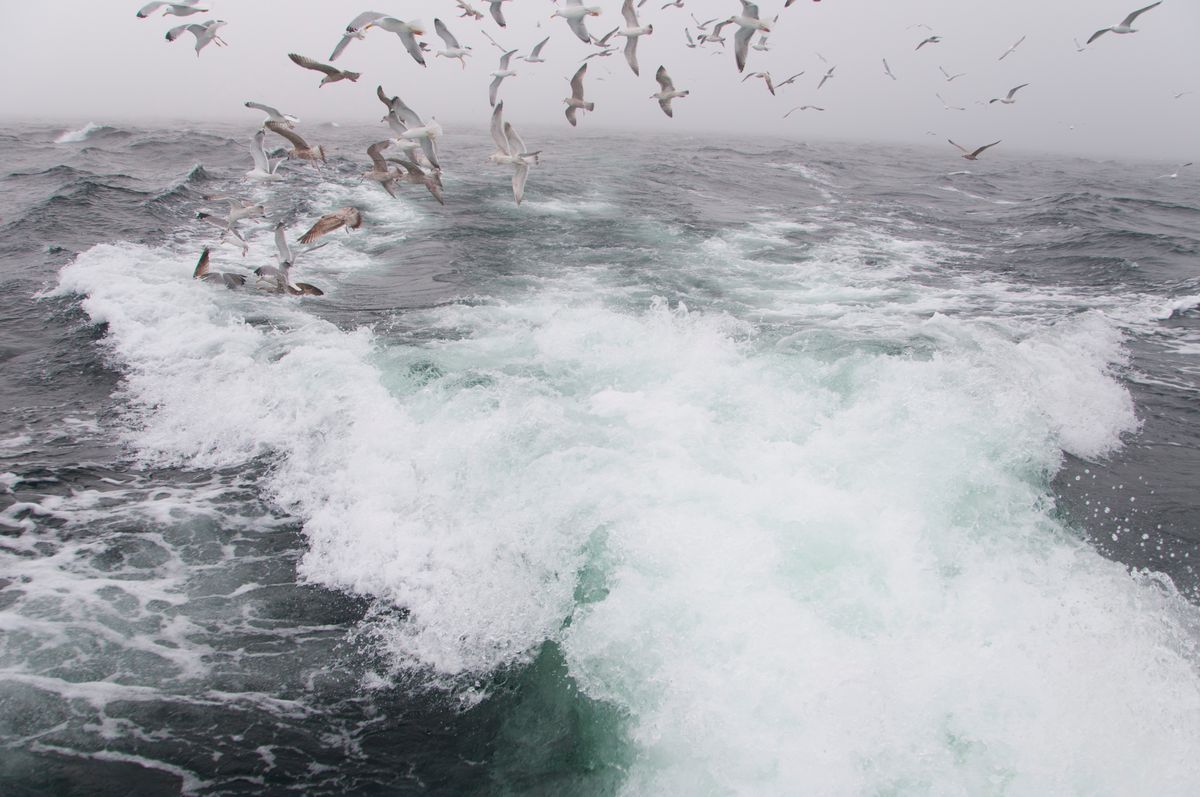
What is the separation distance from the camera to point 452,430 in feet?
23.2

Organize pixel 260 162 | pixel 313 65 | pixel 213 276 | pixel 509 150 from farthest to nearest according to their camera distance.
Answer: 1. pixel 260 162
2. pixel 213 276
3. pixel 509 150
4. pixel 313 65

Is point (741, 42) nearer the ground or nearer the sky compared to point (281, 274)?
nearer the sky

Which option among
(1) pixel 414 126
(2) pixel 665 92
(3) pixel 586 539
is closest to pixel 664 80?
(2) pixel 665 92

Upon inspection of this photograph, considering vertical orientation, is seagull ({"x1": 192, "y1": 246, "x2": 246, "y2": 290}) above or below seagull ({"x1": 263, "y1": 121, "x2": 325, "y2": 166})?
below

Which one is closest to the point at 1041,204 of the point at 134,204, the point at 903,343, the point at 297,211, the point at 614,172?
the point at 614,172

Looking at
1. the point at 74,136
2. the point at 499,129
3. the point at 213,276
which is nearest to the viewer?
the point at 499,129

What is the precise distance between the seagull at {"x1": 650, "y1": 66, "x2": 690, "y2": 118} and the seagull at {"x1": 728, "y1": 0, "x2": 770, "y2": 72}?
65 cm

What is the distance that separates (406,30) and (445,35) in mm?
1092

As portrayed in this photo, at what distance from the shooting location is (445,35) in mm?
6648

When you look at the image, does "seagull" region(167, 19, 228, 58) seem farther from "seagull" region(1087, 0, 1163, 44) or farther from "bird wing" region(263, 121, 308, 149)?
"seagull" region(1087, 0, 1163, 44)

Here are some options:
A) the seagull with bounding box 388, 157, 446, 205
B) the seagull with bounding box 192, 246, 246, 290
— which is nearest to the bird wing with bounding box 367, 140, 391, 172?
the seagull with bounding box 388, 157, 446, 205

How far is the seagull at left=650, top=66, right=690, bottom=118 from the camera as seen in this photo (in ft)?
23.0

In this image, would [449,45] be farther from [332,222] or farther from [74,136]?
[74,136]

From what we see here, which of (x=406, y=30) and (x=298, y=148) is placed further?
(x=298, y=148)
